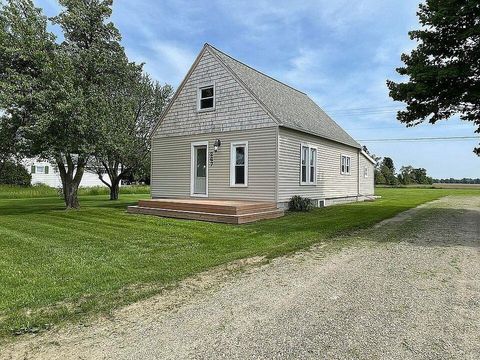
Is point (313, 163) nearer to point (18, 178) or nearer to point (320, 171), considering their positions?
point (320, 171)

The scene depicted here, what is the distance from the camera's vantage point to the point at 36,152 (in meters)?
12.5

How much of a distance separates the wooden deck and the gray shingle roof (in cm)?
326

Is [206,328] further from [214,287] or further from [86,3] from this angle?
[86,3]

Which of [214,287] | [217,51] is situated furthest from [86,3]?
[214,287]

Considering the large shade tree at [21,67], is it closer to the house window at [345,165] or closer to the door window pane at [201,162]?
the door window pane at [201,162]

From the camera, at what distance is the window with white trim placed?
14.8 meters

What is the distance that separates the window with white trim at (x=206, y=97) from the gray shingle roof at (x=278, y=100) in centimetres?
126

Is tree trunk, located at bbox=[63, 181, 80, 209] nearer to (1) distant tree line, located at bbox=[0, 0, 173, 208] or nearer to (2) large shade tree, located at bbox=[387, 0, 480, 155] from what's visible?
(1) distant tree line, located at bbox=[0, 0, 173, 208]

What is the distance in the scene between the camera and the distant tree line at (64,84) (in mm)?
11844

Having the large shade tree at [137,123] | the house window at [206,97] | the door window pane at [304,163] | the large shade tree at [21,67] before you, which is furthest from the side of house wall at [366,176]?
the large shade tree at [21,67]

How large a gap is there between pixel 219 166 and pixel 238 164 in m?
0.88

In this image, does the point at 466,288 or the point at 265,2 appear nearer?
the point at 466,288

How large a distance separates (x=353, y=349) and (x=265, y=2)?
13.3 metres

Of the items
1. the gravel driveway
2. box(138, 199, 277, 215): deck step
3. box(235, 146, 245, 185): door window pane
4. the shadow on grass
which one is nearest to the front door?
box(235, 146, 245, 185): door window pane
